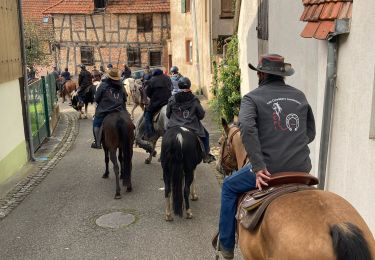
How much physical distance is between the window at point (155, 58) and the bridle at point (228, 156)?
30.8 metres

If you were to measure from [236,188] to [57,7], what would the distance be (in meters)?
34.1

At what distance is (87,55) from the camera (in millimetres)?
35875

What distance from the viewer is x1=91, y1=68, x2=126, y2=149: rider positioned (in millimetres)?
8820

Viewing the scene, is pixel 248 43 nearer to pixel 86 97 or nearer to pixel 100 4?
pixel 86 97

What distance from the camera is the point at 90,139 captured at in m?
14.6

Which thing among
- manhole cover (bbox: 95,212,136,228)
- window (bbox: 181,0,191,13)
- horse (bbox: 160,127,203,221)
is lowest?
manhole cover (bbox: 95,212,136,228)

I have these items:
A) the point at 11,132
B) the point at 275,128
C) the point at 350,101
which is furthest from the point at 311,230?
the point at 11,132

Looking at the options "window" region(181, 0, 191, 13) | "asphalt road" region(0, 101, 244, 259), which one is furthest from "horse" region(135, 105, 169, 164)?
"window" region(181, 0, 191, 13)

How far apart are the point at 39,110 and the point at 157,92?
510 cm

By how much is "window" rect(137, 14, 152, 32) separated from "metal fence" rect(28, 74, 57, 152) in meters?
21.0

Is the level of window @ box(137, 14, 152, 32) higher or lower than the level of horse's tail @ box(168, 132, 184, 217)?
higher

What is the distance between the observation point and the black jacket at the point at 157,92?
1024cm

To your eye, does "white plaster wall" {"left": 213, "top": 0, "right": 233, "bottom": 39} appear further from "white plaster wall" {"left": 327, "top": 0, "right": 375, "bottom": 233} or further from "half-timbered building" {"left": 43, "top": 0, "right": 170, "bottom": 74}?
"half-timbered building" {"left": 43, "top": 0, "right": 170, "bottom": 74}

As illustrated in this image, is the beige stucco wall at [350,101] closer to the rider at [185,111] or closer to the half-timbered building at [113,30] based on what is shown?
the rider at [185,111]
